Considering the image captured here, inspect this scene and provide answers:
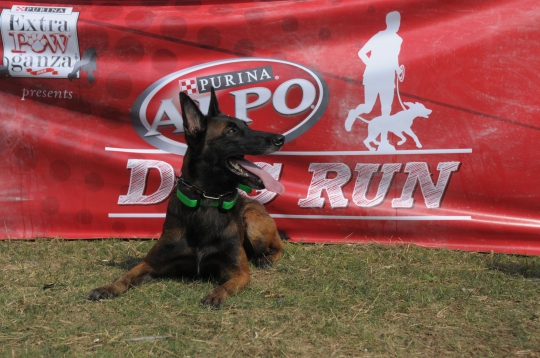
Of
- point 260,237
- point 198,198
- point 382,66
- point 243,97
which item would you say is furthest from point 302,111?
point 198,198

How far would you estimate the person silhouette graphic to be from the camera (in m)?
5.58

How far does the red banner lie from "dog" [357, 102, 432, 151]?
14 millimetres

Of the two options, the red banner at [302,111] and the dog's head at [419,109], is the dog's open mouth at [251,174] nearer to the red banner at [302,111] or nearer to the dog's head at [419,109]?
the red banner at [302,111]

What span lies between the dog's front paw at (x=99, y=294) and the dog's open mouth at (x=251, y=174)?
1253 mm

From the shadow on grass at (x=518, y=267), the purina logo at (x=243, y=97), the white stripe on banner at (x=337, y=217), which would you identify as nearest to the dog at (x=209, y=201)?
the purina logo at (x=243, y=97)

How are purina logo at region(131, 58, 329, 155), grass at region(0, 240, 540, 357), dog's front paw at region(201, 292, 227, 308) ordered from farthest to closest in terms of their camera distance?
purina logo at region(131, 58, 329, 155)
dog's front paw at region(201, 292, 227, 308)
grass at region(0, 240, 540, 357)

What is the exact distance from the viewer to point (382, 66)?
5.61 metres

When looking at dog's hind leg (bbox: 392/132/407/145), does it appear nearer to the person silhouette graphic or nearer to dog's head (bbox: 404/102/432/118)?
the person silhouette graphic

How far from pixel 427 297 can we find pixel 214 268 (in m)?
1.62

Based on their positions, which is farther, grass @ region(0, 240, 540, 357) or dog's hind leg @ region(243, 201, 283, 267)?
dog's hind leg @ region(243, 201, 283, 267)

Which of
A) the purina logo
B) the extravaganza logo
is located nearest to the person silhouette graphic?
the purina logo

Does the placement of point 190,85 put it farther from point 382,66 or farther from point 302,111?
point 382,66

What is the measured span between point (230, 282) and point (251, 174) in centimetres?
84

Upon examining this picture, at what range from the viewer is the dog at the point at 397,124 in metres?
5.60
